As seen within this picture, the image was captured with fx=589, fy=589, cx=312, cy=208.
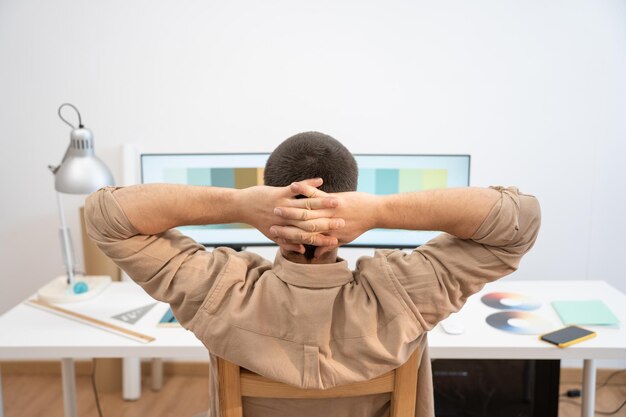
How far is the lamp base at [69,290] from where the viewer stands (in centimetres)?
199

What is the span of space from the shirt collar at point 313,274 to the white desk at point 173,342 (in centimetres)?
82

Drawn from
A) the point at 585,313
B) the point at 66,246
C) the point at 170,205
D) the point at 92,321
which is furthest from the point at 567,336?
the point at 66,246

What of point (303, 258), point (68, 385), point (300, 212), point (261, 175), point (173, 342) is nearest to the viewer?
point (300, 212)

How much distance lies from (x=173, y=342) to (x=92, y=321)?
322 mm

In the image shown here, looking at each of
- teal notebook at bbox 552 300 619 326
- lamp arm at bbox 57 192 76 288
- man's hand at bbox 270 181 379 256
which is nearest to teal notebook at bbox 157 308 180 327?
lamp arm at bbox 57 192 76 288

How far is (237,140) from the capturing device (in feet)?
8.52

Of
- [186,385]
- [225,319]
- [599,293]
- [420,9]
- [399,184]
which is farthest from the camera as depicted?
[186,385]

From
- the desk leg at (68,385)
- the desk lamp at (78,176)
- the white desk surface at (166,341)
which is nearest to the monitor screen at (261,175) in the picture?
the desk lamp at (78,176)

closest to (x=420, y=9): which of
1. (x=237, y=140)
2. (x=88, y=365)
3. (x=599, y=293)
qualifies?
(x=237, y=140)

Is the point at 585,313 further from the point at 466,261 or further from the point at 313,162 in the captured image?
the point at 313,162

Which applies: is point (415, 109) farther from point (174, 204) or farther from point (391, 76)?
point (174, 204)

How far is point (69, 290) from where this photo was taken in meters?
2.05

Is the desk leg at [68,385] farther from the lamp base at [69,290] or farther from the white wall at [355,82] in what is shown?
the white wall at [355,82]

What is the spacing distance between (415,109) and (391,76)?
0.18 metres
